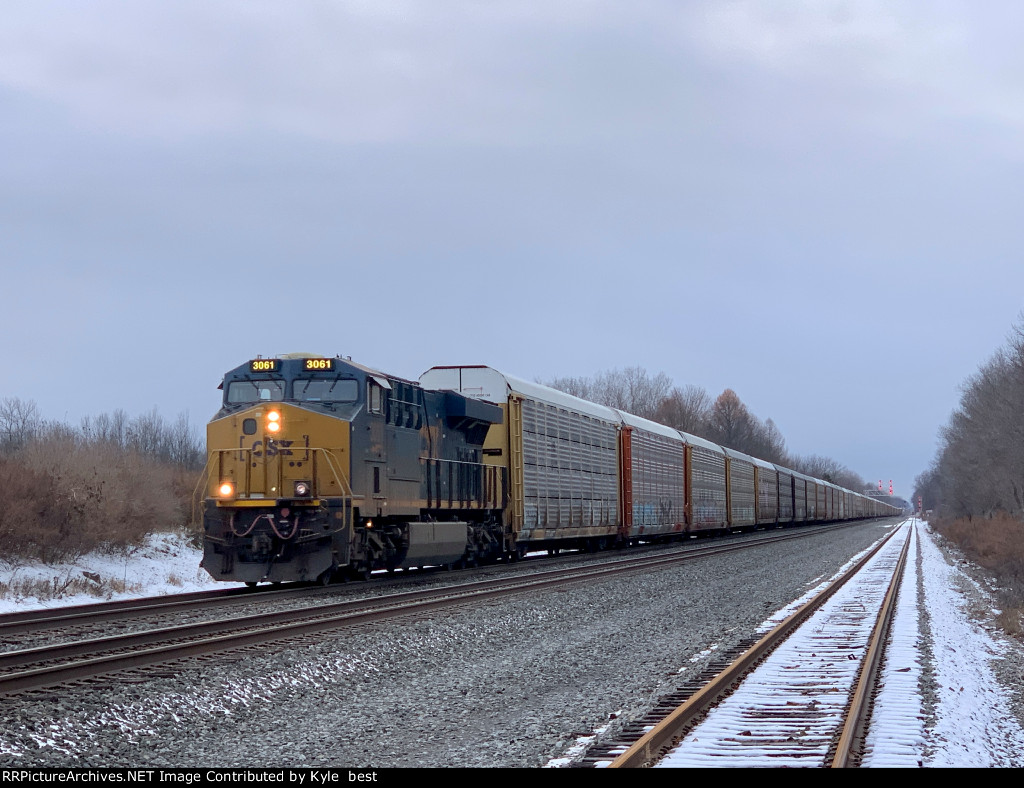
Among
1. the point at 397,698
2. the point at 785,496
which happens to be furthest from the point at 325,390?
the point at 785,496

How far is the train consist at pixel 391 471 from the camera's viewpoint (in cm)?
1549

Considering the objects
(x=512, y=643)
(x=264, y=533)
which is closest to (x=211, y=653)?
(x=512, y=643)

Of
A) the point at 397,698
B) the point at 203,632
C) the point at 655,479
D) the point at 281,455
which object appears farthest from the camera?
the point at 655,479

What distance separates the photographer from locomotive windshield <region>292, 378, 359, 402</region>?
53.2 feet

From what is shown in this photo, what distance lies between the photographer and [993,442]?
4834cm

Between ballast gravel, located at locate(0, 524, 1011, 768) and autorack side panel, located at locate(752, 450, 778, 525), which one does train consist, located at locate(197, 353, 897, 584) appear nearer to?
ballast gravel, located at locate(0, 524, 1011, 768)

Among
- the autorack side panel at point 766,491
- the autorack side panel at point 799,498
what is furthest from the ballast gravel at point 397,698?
the autorack side panel at point 799,498

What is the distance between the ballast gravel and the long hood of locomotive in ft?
12.6

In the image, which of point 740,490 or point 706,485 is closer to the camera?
point 706,485

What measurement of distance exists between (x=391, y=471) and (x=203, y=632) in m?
6.62

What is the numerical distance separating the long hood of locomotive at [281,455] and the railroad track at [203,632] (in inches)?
62.4

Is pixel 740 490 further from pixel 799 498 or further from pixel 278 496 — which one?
pixel 278 496

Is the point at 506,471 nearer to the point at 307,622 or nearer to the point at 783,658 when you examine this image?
the point at 307,622

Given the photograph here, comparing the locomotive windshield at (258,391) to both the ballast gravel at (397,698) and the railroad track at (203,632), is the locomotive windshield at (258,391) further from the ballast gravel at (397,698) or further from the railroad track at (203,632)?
the ballast gravel at (397,698)
